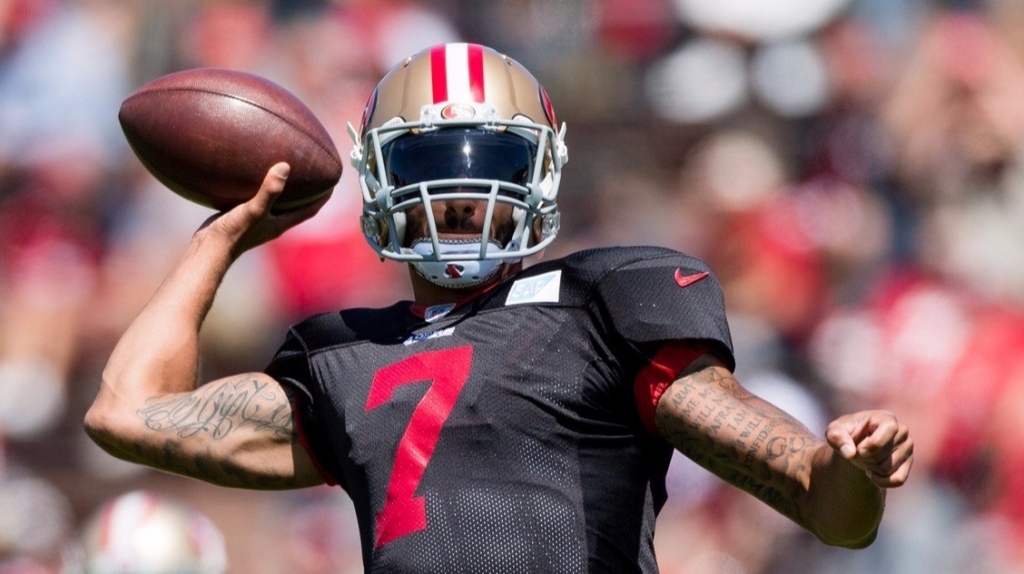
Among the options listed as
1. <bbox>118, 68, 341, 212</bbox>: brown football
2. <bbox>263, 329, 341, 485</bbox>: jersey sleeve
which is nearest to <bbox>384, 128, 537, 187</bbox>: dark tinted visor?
<bbox>118, 68, 341, 212</bbox>: brown football

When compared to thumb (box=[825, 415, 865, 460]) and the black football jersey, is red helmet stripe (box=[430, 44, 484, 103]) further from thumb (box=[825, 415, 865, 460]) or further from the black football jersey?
thumb (box=[825, 415, 865, 460])

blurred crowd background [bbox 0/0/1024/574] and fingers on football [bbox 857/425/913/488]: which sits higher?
fingers on football [bbox 857/425/913/488]

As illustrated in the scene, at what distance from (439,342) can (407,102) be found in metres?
0.54

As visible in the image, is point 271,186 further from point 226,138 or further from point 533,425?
point 533,425

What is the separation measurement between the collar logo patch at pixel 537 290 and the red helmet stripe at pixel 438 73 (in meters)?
0.44

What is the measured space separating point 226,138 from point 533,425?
929 millimetres

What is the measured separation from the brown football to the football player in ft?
0.23

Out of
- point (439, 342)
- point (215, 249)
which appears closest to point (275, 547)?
point (215, 249)

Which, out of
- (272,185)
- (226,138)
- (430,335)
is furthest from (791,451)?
(226,138)

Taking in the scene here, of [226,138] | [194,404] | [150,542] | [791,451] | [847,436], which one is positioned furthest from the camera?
[150,542]

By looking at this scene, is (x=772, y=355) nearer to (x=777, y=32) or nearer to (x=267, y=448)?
(x=777, y=32)

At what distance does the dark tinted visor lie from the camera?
2.45 metres

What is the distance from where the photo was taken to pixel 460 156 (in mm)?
2453

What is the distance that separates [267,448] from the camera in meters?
2.48
